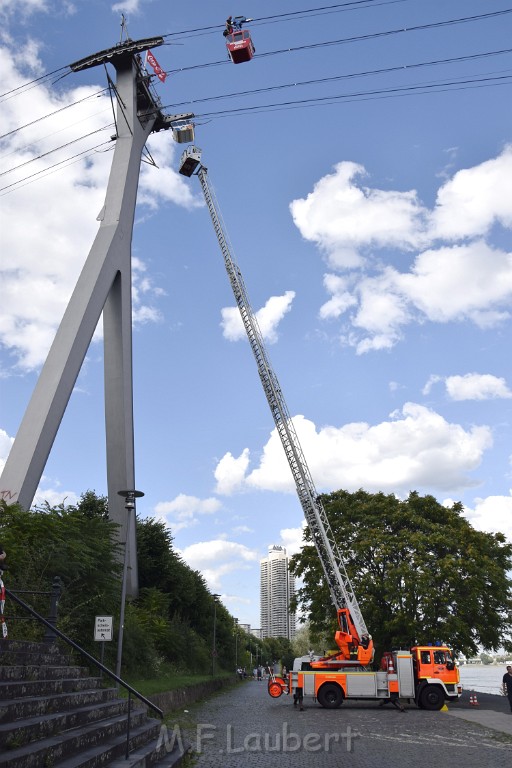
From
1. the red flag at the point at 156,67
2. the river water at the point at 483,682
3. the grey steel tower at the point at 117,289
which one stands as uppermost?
the red flag at the point at 156,67

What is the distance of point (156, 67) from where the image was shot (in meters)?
27.6

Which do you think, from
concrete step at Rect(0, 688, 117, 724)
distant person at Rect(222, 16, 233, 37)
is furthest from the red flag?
concrete step at Rect(0, 688, 117, 724)

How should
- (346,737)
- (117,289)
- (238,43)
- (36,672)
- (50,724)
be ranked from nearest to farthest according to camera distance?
(50,724)
(36,672)
(346,737)
(238,43)
(117,289)

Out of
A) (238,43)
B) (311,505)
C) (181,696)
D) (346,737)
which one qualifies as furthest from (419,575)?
(238,43)

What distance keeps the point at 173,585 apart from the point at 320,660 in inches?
643

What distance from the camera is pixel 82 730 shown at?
26.9 ft

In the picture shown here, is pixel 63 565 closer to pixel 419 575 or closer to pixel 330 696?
pixel 330 696

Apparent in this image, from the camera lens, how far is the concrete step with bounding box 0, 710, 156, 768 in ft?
20.3

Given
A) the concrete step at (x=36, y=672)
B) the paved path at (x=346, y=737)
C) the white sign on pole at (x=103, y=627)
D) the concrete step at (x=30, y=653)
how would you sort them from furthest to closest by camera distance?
the white sign on pole at (x=103, y=627), the paved path at (x=346, y=737), the concrete step at (x=30, y=653), the concrete step at (x=36, y=672)

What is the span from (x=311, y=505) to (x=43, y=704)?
22.1 m

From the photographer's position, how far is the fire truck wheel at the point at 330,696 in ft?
77.4

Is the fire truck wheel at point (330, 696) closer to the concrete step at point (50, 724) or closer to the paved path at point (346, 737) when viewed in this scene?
the paved path at point (346, 737)

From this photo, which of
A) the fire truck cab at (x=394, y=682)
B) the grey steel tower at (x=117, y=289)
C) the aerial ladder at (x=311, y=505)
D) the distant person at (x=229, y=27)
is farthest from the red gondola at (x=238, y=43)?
the fire truck cab at (x=394, y=682)

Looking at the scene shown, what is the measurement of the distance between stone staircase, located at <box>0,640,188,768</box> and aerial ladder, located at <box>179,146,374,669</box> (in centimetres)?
1584
